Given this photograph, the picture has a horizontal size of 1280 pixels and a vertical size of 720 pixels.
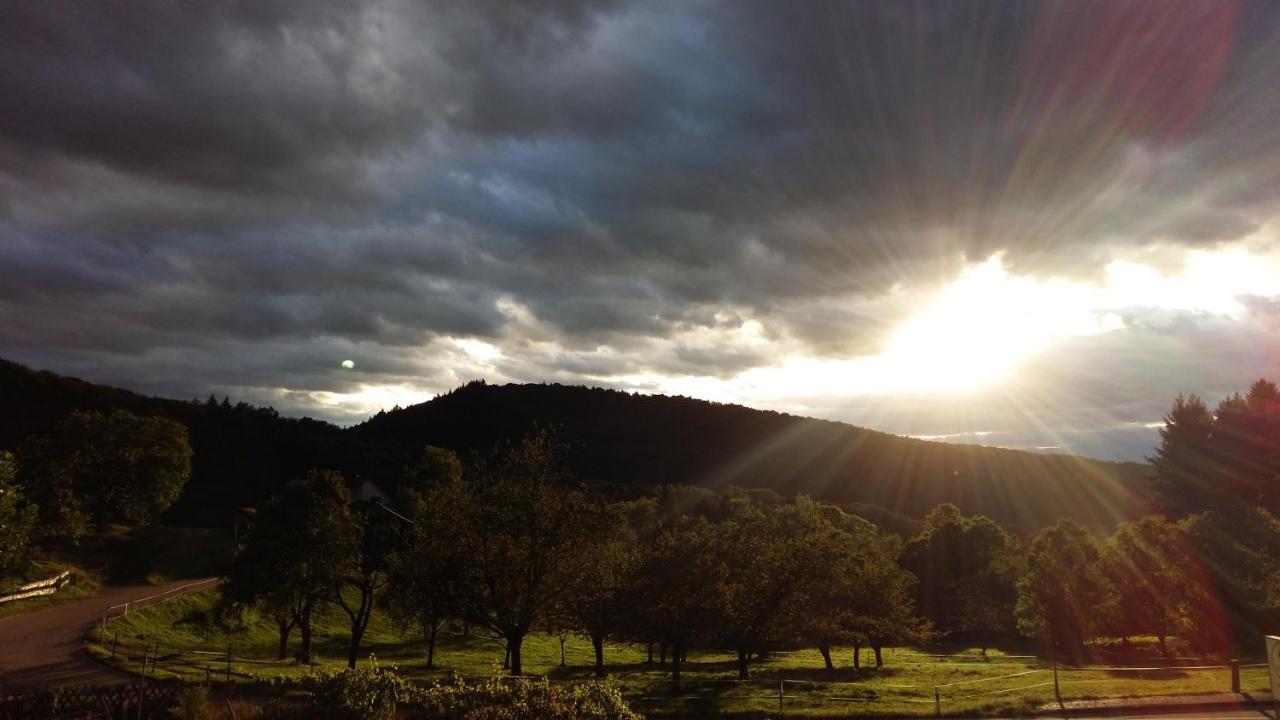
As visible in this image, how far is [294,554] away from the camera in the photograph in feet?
134

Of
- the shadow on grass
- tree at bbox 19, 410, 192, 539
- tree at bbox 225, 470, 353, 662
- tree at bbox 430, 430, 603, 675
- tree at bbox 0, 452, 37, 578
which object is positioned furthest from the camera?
tree at bbox 19, 410, 192, 539

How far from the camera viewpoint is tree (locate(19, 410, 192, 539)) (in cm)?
7262

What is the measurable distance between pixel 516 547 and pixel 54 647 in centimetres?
2749

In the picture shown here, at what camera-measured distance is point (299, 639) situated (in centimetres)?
5366

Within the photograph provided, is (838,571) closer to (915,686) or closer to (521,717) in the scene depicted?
(915,686)

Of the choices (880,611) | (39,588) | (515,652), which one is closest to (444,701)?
(515,652)

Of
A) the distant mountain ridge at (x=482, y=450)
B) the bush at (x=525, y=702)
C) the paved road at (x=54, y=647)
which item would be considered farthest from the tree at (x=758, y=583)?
the distant mountain ridge at (x=482, y=450)

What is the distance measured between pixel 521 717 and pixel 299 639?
1736 inches

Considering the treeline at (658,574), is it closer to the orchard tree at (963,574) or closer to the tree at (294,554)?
the tree at (294,554)

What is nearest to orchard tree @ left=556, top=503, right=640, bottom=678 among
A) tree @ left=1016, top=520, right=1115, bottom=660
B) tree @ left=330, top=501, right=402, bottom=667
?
tree @ left=330, top=501, right=402, bottom=667

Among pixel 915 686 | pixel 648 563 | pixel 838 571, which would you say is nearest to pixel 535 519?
pixel 648 563

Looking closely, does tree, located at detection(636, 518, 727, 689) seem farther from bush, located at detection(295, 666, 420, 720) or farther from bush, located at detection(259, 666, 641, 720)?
bush, located at detection(295, 666, 420, 720)

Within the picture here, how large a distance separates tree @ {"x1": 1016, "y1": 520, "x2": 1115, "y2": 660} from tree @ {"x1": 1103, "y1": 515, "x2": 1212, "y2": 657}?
→ 1.22m

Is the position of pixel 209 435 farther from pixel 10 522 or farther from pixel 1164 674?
pixel 1164 674
